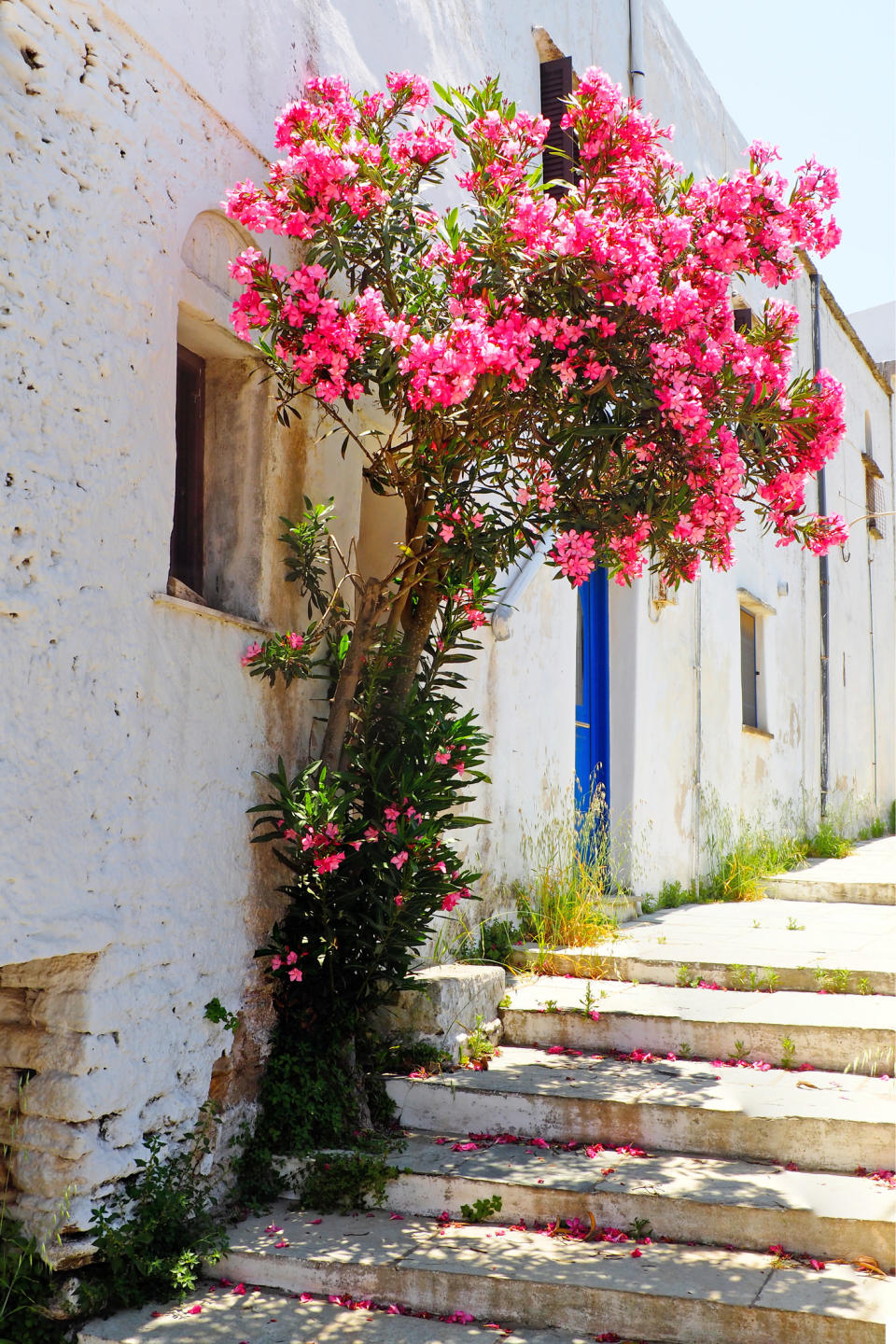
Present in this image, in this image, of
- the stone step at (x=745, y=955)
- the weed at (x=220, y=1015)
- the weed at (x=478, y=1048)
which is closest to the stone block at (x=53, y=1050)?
the weed at (x=220, y=1015)

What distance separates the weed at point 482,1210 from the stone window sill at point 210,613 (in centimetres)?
209

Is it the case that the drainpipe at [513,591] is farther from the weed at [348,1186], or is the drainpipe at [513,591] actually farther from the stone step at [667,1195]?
the weed at [348,1186]

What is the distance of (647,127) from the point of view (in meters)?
4.36

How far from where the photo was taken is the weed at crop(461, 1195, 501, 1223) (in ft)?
12.2

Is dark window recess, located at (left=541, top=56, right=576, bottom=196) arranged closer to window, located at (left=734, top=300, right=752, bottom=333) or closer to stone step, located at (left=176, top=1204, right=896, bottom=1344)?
window, located at (left=734, top=300, right=752, bottom=333)

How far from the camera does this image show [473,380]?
3.64 m

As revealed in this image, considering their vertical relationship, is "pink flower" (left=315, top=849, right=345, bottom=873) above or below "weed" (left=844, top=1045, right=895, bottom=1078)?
above

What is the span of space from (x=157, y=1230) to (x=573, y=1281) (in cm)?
125

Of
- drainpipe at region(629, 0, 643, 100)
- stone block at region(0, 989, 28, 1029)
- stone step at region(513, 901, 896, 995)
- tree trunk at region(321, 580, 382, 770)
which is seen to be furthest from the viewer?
drainpipe at region(629, 0, 643, 100)

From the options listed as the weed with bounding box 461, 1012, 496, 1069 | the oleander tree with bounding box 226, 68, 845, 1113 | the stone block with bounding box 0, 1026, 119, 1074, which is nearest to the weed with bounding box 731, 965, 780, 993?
the weed with bounding box 461, 1012, 496, 1069

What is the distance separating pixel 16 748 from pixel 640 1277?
232 centimetres

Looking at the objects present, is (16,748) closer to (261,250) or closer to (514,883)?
(261,250)

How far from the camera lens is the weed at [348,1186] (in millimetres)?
3832

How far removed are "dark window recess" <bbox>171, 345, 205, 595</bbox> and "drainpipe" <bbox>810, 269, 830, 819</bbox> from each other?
974cm
